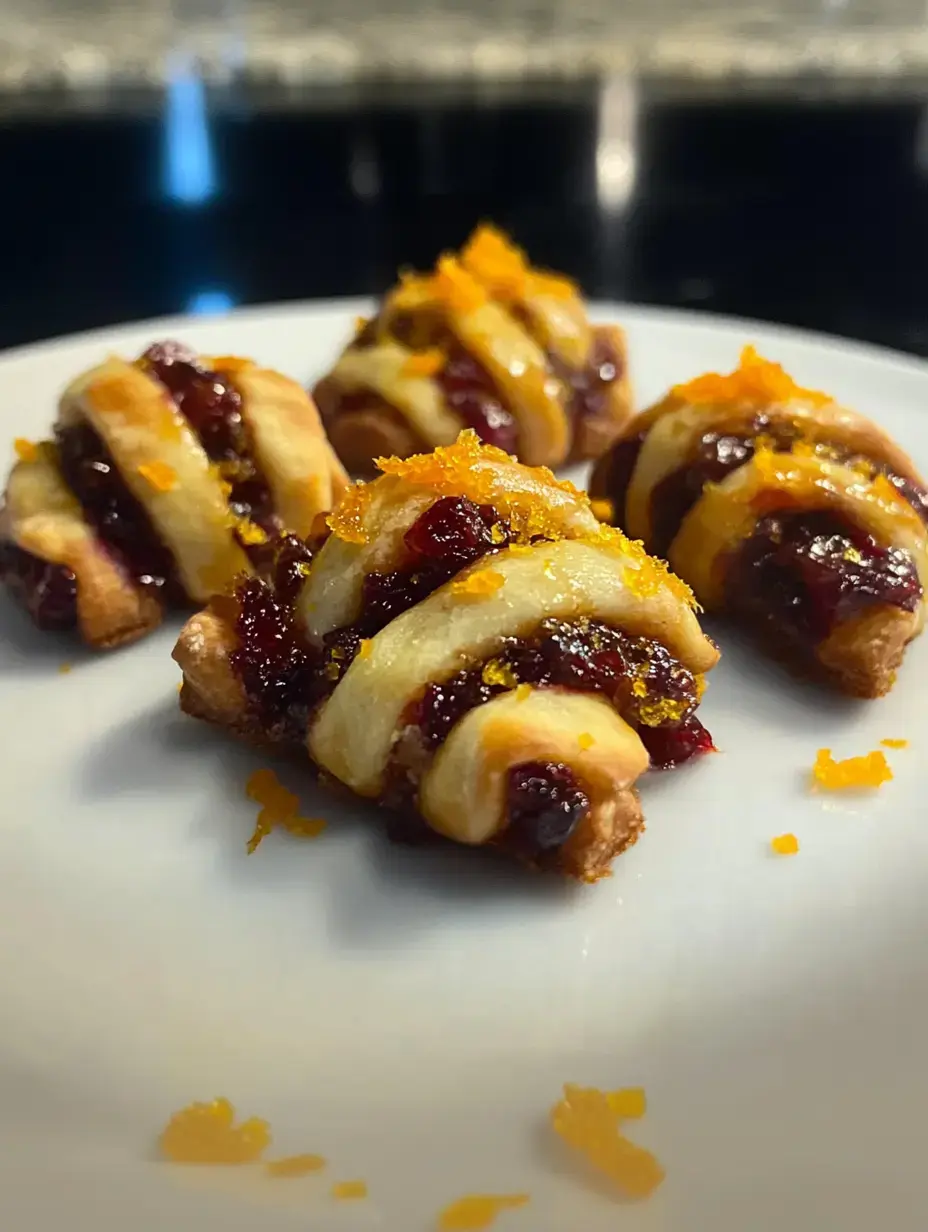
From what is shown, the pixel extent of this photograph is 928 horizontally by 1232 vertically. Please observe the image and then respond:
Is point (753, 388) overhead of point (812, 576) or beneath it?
overhead

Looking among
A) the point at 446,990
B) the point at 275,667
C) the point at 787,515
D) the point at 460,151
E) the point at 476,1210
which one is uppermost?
→ the point at 460,151

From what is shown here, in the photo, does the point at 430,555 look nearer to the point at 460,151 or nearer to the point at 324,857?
the point at 324,857

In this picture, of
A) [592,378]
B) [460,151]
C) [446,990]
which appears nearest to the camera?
[446,990]

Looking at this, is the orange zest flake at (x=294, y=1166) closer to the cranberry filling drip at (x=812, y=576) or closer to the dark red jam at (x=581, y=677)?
the dark red jam at (x=581, y=677)

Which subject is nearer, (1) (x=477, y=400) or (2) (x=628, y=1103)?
(2) (x=628, y=1103)

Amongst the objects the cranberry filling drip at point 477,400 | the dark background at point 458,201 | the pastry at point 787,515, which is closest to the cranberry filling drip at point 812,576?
the pastry at point 787,515

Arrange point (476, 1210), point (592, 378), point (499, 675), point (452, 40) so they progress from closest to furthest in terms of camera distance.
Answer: point (476, 1210)
point (499, 675)
point (592, 378)
point (452, 40)

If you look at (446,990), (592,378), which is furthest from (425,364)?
(446,990)
